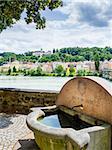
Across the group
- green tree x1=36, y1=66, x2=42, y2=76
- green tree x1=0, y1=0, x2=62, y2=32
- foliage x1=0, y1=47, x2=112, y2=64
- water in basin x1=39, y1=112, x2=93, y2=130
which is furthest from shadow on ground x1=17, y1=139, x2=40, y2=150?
foliage x1=0, y1=47, x2=112, y2=64

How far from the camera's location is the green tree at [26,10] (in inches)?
269

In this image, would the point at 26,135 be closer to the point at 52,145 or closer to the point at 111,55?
the point at 52,145

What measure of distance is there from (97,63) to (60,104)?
7.72 metres

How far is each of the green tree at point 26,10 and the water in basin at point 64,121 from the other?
11.5 feet

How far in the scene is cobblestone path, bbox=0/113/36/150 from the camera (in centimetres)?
467

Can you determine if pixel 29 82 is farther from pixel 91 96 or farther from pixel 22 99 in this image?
pixel 91 96

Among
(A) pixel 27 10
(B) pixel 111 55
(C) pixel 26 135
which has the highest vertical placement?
(A) pixel 27 10

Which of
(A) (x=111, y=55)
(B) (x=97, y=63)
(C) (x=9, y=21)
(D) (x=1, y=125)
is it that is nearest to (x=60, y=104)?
(D) (x=1, y=125)

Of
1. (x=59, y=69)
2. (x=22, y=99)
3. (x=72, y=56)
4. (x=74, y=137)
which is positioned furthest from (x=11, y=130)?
(x=72, y=56)

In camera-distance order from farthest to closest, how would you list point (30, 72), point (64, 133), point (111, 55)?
point (111, 55), point (30, 72), point (64, 133)

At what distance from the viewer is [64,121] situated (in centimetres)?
425

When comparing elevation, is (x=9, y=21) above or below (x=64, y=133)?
above

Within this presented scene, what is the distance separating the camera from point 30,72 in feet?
37.8

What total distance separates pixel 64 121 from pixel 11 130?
1.69m
